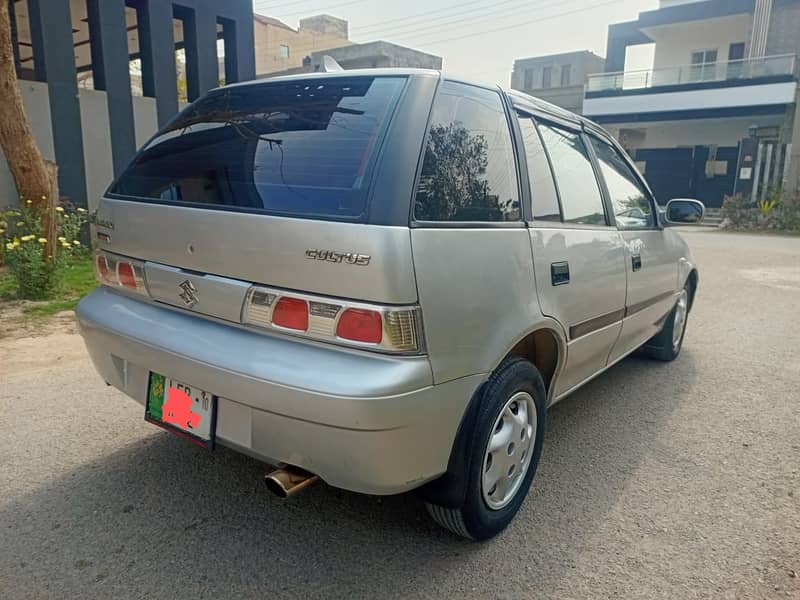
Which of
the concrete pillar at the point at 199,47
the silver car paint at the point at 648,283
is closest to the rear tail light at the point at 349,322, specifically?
the silver car paint at the point at 648,283

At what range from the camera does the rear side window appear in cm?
204

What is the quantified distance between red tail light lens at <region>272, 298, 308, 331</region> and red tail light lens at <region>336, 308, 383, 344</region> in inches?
5.2

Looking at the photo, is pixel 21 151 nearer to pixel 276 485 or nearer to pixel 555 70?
pixel 276 485

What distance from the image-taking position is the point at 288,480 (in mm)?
1974

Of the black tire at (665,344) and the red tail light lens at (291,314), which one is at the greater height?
the red tail light lens at (291,314)

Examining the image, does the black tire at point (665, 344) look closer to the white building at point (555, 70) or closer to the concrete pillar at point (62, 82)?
the concrete pillar at point (62, 82)

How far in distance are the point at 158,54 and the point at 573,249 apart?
31.0ft

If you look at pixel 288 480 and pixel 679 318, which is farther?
pixel 679 318

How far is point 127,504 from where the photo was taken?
2.49 m

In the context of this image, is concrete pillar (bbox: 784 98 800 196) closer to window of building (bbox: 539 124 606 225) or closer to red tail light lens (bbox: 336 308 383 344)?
window of building (bbox: 539 124 606 225)

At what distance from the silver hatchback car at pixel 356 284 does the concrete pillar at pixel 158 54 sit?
8138 mm

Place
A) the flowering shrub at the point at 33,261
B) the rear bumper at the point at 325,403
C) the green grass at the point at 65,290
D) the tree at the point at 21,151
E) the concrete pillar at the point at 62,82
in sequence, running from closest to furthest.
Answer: the rear bumper at the point at 325,403, the green grass at the point at 65,290, the flowering shrub at the point at 33,261, the tree at the point at 21,151, the concrete pillar at the point at 62,82

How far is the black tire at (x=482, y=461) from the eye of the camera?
213 cm

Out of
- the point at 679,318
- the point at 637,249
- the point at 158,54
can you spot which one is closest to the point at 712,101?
the point at 158,54
